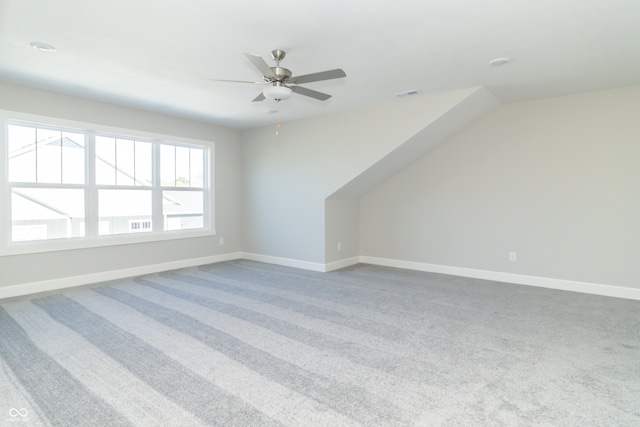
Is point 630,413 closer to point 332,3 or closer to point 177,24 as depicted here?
point 332,3

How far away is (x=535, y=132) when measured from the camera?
4.70 meters

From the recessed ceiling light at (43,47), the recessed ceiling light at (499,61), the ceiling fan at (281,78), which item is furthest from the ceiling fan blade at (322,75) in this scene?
the recessed ceiling light at (43,47)

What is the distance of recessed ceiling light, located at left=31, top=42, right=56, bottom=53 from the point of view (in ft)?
9.85

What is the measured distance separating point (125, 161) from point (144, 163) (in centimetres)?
29

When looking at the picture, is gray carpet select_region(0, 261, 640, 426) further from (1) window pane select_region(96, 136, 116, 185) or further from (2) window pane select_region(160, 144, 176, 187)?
(2) window pane select_region(160, 144, 176, 187)

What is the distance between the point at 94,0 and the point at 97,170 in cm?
315

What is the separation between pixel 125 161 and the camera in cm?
525

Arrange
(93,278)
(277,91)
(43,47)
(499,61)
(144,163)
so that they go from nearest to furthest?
(277,91), (43,47), (499,61), (93,278), (144,163)

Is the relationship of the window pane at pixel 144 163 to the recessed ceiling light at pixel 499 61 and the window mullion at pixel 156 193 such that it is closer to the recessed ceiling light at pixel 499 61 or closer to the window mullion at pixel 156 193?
the window mullion at pixel 156 193

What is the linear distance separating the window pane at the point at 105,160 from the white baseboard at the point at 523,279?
4372mm

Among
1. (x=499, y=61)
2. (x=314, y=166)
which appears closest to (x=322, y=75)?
(x=499, y=61)

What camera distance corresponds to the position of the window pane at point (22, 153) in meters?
4.21

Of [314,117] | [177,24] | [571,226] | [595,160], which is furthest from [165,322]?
[595,160]

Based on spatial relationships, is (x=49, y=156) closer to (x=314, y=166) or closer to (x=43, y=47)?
(x=43, y=47)
